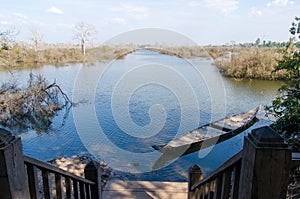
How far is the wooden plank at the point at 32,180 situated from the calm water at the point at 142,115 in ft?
14.7

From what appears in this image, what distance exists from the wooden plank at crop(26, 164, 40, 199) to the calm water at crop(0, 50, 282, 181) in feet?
14.7

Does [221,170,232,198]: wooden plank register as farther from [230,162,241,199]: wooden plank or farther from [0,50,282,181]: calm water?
[0,50,282,181]: calm water

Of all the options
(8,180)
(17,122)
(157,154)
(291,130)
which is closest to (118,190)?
(8,180)

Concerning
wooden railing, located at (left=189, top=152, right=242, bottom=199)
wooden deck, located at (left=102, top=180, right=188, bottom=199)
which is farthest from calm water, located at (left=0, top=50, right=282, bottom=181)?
wooden railing, located at (left=189, top=152, right=242, bottom=199)

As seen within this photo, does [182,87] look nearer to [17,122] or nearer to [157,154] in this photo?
[157,154]

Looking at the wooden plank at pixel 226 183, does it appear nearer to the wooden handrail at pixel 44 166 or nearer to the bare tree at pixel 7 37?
the wooden handrail at pixel 44 166

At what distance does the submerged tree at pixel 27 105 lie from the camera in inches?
Answer: 329

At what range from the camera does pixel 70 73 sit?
1689cm

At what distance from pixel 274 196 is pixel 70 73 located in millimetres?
17419

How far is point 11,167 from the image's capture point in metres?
0.81

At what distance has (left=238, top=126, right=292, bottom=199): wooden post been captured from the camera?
2.42 feet

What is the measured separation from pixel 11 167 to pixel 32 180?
0.70 ft

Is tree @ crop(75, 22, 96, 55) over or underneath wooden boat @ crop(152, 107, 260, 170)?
over

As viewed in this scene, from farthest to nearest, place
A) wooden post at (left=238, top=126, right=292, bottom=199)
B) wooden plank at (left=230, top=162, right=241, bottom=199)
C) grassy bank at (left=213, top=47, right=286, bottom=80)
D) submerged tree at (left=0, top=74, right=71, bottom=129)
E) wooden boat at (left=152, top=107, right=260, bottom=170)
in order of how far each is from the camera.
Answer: grassy bank at (left=213, top=47, right=286, bottom=80) → submerged tree at (left=0, top=74, right=71, bottom=129) → wooden boat at (left=152, top=107, right=260, bottom=170) → wooden plank at (left=230, top=162, right=241, bottom=199) → wooden post at (left=238, top=126, right=292, bottom=199)
